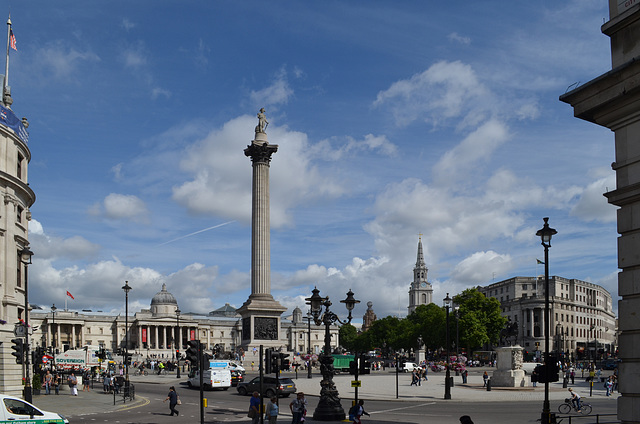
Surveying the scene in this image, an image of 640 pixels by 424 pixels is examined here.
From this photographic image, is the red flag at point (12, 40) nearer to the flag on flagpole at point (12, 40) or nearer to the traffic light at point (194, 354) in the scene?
the flag on flagpole at point (12, 40)

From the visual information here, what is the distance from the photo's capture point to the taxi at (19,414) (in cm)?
2358

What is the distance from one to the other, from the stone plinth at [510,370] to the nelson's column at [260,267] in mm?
30884

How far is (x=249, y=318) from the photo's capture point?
79625 millimetres

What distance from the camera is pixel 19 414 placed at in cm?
2409

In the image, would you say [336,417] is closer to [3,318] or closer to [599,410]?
[599,410]

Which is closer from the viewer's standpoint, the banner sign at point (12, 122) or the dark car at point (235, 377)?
the banner sign at point (12, 122)

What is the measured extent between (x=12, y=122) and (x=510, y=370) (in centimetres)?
4147

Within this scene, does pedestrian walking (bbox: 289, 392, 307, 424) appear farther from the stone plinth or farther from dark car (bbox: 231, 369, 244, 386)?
the stone plinth

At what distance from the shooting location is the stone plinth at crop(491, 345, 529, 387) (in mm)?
55469

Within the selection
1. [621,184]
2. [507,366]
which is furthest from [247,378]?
[621,184]

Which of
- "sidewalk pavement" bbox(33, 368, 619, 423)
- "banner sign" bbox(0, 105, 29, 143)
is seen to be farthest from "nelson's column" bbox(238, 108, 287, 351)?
"banner sign" bbox(0, 105, 29, 143)

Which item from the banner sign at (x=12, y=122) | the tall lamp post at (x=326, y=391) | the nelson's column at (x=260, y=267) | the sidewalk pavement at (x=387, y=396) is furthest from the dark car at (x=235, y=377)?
the tall lamp post at (x=326, y=391)

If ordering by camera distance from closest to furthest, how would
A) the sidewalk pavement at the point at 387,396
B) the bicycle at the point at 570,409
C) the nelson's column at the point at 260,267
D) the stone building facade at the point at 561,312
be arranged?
the bicycle at the point at 570,409
the sidewalk pavement at the point at 387,396
the nelson's column at the point at 260,267
the stone building facade at the point at 561,312

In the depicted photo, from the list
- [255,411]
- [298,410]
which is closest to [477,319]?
[255,411]
